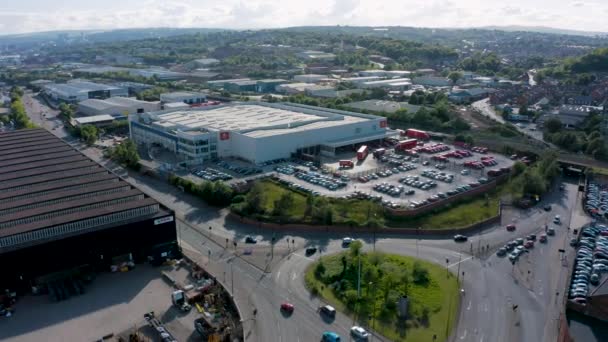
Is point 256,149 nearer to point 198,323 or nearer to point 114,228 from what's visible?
point 114,228

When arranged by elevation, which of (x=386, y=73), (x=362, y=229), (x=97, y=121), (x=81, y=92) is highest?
(x=386, y=73)

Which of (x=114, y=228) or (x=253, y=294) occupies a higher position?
(x=114, y=228)

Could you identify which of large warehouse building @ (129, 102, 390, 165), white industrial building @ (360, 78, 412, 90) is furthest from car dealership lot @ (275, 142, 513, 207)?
white industrial building @ (360, 78, 412, 90)

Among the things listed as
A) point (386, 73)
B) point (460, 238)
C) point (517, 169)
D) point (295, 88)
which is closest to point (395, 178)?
point (517, 169)

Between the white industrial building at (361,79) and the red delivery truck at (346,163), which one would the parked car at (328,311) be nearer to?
the red delivery truck at (346,163)

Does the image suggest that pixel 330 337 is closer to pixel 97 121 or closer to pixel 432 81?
pixel 97 121

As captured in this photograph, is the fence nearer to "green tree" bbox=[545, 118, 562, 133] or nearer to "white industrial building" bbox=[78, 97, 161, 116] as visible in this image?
"green tree" bbox=[545, 118, 562, 133]

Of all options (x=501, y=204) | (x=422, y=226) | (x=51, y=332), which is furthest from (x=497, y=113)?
(x=51, y=332)
